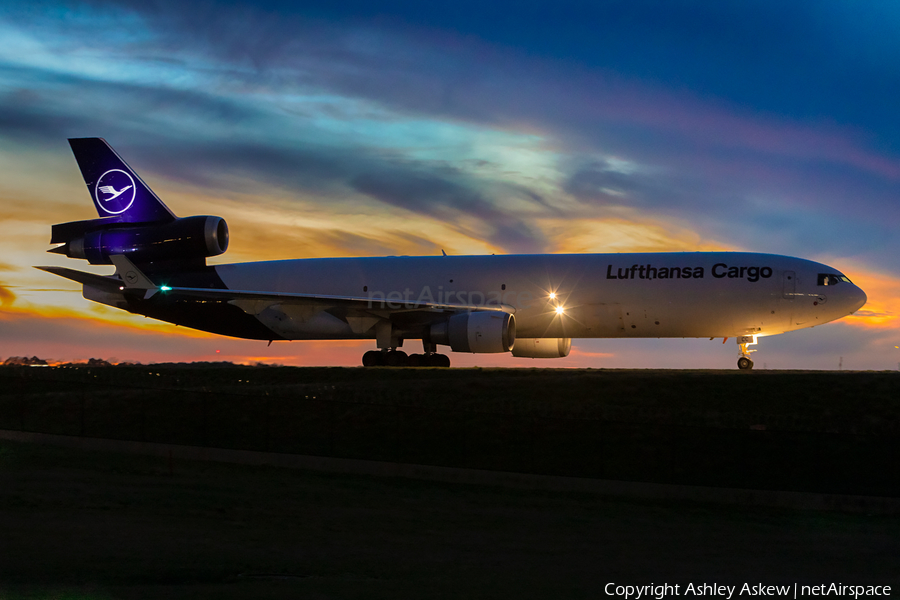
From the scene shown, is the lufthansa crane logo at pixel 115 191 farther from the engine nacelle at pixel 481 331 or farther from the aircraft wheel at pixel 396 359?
the engine nacelle at pixel 481 331

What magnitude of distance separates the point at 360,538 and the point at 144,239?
86.8 ft

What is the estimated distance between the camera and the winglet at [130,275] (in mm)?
32978

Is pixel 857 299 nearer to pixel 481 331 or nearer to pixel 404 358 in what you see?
pixel 481 331

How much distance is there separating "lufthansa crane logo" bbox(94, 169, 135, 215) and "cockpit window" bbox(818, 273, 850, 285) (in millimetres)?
26281

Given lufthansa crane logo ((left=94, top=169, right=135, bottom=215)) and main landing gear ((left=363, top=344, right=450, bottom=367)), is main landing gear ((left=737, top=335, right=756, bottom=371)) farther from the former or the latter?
lufthansa crane logo ((left=94, top=169, right=135, bottom=215))

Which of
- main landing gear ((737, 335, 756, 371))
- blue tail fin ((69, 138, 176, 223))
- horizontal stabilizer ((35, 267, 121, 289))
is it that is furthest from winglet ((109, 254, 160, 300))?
main landing gear ((737, 335, 756, 371))

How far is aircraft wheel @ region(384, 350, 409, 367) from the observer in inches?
1243

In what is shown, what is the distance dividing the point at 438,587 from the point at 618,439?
12813 millimetres

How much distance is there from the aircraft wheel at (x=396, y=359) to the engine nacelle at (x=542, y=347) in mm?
4499

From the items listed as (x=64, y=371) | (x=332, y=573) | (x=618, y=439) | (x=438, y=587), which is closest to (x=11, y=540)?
(x=332, y=573)

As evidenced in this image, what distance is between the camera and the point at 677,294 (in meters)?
28.8

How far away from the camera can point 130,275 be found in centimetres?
3359

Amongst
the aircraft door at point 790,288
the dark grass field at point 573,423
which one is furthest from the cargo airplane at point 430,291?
the dark grass field at point 573,423

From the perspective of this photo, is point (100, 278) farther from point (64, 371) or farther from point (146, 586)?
point (146, 586)
